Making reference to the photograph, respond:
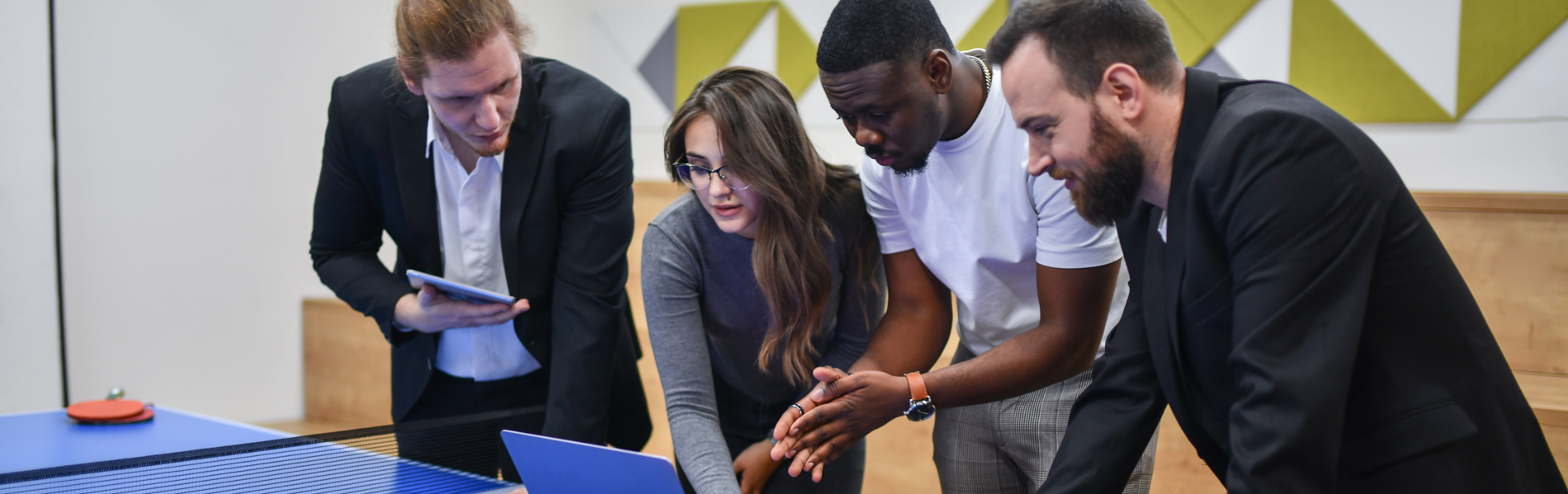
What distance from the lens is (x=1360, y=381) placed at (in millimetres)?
1048

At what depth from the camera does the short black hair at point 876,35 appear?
148 centimetres

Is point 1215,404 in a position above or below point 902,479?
above

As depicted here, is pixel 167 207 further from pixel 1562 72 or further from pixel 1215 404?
pixel 1562 72

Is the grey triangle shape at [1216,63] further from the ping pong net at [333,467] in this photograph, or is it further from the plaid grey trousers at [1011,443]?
the ping pong net at [333,467]

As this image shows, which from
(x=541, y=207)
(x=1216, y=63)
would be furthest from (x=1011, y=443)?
(x=1216, y=63)

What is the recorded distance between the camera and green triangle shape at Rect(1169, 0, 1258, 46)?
345 centimetres

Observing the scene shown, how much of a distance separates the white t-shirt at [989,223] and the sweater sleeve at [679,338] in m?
0.36

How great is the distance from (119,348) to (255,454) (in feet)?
8.79

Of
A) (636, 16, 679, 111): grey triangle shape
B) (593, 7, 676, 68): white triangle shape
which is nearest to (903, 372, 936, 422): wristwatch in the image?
(636, 16, 679, 111): grey triangle shape

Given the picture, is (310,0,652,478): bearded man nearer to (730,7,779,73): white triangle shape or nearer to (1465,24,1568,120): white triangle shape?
(730,7,779,73): white triangle shape

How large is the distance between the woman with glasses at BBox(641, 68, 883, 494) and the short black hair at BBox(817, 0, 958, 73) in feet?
0.75

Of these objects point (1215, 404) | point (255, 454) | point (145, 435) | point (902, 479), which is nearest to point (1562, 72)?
point (902, 479)

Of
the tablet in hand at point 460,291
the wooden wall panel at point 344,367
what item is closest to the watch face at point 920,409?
the tablet in hand at point 460,291

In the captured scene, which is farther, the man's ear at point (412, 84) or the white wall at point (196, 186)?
the white wall at point (196, 186)
